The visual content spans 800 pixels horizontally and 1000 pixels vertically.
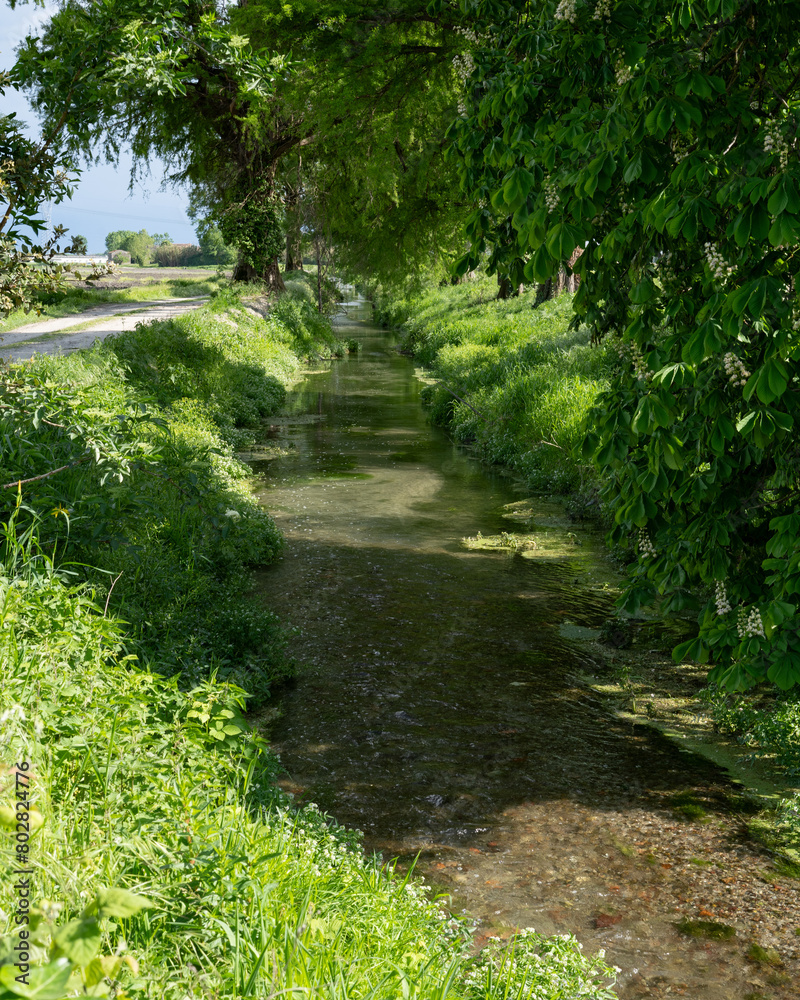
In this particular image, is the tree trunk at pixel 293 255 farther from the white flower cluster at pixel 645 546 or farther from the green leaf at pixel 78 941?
the green leaf at pixel 78 941

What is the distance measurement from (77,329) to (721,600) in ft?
53.3

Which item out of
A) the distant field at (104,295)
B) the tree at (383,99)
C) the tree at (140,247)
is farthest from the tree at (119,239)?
the tree at (383,99)

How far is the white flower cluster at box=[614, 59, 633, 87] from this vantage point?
4.55 m

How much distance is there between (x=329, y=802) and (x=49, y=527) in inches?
111

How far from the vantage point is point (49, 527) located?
6.02 meters

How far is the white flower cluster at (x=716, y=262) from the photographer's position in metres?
4.05

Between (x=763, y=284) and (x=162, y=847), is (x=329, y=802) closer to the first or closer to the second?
(x=162, y=847)

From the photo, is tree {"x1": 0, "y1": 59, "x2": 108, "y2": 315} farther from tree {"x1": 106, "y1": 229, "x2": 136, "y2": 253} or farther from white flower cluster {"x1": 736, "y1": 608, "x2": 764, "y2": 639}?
tree {"x1": 106, "y1": 229, "x2": 136, "y2": 253}

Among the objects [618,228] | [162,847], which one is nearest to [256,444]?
[618,228]

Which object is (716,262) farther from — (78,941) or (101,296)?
(101,296)

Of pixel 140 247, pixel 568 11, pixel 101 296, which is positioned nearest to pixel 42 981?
pixel 568 11

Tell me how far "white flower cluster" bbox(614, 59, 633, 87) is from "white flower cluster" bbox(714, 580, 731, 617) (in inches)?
110

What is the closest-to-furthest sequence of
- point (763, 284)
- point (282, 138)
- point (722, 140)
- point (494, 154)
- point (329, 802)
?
1. point (763, 284)
2. point (722, 140)
3. point (494, 154)
4. point (329, 802)
5. point (282, 138)

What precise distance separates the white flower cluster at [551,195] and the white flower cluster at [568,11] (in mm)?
833
